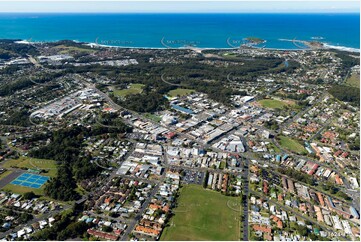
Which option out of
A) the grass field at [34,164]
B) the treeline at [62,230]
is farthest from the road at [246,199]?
the grass field at [34,164]

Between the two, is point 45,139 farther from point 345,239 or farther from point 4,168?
point 345,239

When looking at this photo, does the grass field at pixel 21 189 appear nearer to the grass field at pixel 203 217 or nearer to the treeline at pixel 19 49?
the grass field at pixel 203 217

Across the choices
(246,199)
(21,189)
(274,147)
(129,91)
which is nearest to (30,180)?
(21,189)

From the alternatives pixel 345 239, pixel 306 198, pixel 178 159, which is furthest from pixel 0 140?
pixel 345 239

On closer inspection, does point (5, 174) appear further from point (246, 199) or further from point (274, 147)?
point (274, 147)

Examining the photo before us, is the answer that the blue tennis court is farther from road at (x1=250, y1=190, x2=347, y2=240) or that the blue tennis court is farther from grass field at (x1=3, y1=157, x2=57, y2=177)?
road at (x1=250, y1=190, x2=347, y2=240)

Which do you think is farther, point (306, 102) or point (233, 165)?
point (306, 102)
